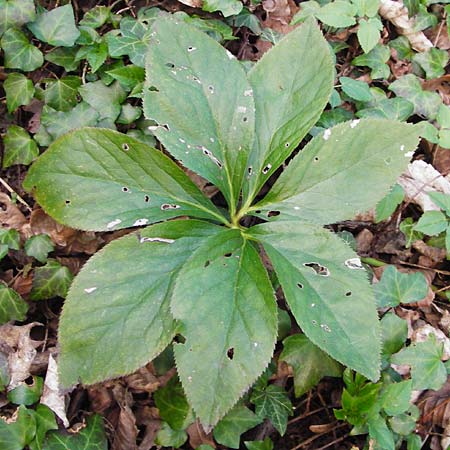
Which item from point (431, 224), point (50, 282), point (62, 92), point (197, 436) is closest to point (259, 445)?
point (197, 436)

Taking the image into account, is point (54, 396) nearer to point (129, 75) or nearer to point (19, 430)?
point (19, 430)

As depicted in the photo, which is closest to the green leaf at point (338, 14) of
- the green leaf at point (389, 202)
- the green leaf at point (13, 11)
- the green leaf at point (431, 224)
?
the green leaf at point (389, 202)

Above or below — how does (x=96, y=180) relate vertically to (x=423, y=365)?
above

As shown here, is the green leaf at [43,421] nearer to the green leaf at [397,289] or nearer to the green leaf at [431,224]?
the green leaf at [397,289]

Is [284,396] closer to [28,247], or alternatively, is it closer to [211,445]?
[211,445]

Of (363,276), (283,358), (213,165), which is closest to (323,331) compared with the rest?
(363,276)

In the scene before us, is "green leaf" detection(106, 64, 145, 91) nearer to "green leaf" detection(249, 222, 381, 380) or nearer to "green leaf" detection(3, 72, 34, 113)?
"green leaf" detection(3, 72, 34, 113)

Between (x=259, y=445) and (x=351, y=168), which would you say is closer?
(x=351, y=168)
